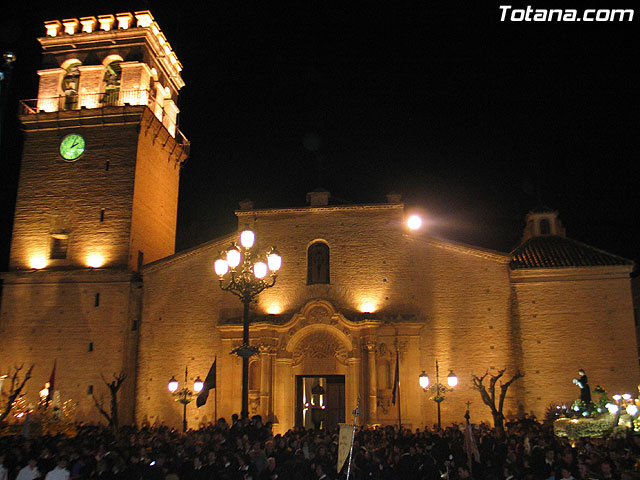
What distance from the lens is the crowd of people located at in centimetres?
1167

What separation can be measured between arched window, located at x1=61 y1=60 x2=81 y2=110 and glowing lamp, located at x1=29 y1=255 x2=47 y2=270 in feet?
23.8

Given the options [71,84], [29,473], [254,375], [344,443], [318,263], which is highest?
[71,84]

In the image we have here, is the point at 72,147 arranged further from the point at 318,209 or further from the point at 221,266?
the point at 221,266

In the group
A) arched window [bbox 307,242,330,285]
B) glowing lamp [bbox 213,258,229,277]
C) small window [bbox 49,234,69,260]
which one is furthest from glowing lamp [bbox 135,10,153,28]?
glowing lamp [bbox 213,258,229,277]

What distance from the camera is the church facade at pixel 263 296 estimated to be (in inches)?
949

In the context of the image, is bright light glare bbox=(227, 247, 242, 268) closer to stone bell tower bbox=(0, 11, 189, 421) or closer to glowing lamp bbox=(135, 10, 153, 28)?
stone bell tower bbox=(0, 11, 189, 421)

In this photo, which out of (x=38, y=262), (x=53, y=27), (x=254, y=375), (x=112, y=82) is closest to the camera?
(x=254, y=375)

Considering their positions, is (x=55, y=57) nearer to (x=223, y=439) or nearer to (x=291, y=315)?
(x=291, y=315)

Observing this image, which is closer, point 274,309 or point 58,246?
point 274,309

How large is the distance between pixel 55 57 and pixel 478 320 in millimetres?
23240

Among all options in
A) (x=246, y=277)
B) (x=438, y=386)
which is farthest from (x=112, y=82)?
(x=438, y=386)

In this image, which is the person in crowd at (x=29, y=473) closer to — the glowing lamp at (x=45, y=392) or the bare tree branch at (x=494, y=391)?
the glowing lamp at (x=45, y=392)

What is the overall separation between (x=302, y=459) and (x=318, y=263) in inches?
586

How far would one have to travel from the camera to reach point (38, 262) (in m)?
27.2
